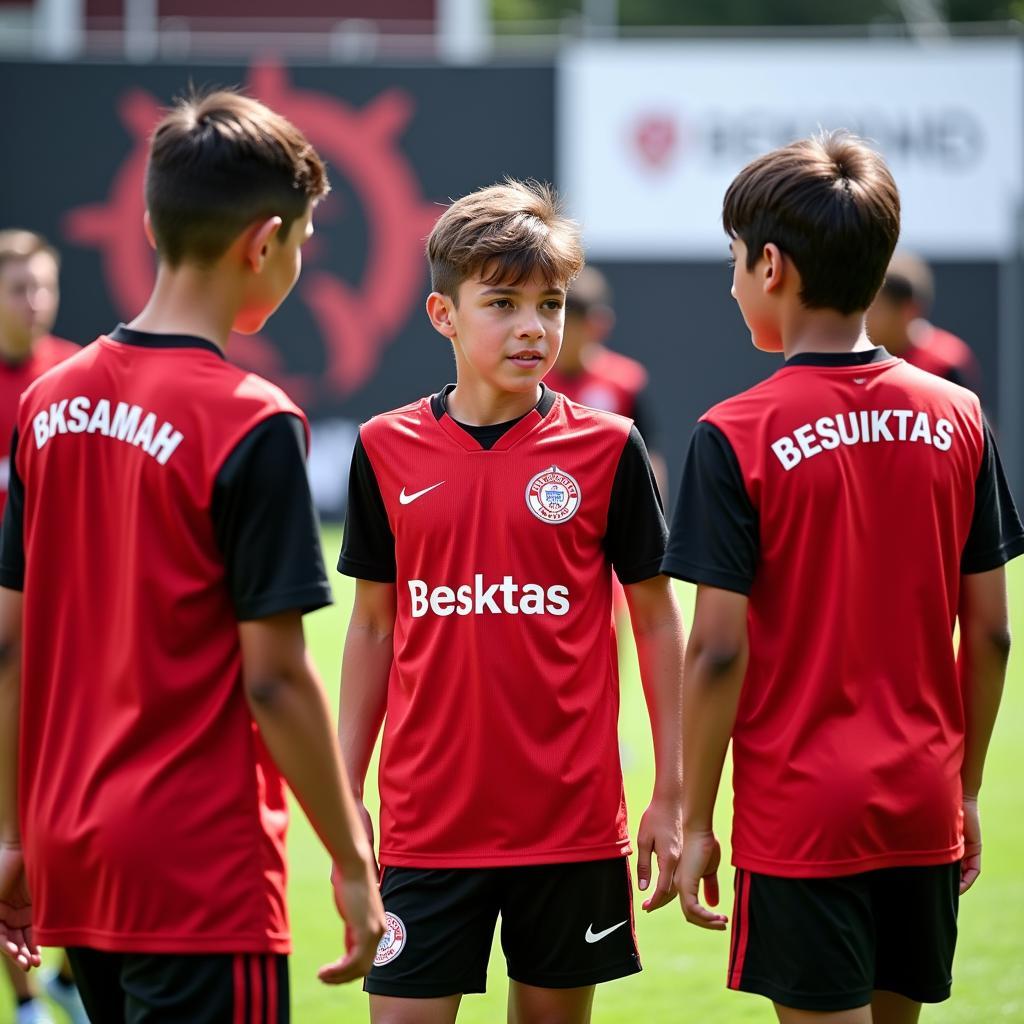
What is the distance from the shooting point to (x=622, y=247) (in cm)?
1695

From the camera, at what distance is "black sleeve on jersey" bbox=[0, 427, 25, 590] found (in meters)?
2.46

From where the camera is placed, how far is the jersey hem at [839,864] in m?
2.65

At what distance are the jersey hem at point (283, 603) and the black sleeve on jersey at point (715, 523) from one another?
70 centimetres

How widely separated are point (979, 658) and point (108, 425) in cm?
160

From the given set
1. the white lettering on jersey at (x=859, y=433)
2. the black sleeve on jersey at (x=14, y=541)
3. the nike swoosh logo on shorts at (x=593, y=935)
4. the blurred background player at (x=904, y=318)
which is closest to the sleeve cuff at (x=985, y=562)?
the white lettering on jersey at (x=859, y=433)

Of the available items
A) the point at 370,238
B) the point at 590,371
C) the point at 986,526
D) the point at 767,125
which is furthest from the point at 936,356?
the point at 370,238

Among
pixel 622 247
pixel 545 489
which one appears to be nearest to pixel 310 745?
pixel 545 489

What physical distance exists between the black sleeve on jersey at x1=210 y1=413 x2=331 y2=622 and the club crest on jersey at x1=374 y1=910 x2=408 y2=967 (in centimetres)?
89

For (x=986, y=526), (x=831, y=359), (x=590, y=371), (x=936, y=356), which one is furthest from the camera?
(x=590, y=371)

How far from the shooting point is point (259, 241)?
240cm

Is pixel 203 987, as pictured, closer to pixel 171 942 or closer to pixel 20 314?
pixel 171 942

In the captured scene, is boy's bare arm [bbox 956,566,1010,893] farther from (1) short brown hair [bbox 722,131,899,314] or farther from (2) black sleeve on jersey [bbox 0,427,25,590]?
(2) black sleeve on jersey [bbox 0,427,25,590]

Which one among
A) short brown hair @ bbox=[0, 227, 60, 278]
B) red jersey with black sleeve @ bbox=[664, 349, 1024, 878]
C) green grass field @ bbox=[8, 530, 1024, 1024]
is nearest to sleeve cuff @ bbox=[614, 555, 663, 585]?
red jersey with black sleeve @ bbox=[664, 349, 1024, 878]

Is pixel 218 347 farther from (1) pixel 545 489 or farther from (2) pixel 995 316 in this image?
(2) pixel 995 316
